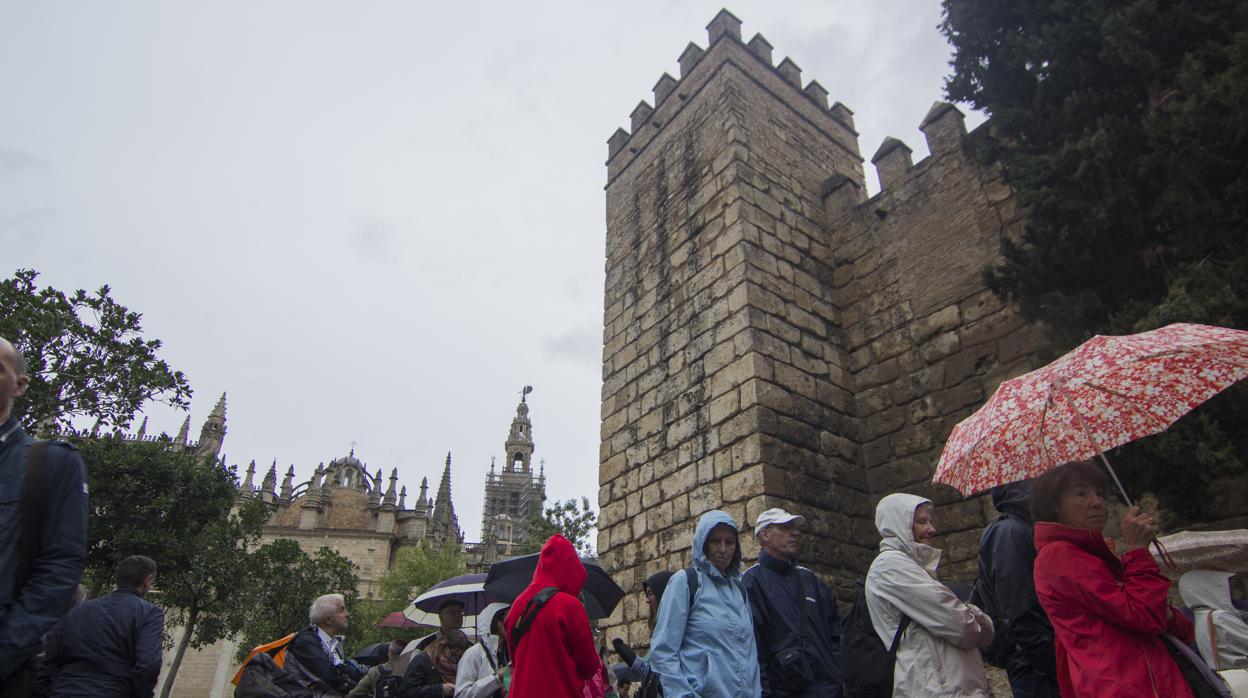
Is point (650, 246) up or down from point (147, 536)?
up

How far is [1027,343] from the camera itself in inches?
224

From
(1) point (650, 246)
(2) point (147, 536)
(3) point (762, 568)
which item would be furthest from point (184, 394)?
(3) point (762, 568)

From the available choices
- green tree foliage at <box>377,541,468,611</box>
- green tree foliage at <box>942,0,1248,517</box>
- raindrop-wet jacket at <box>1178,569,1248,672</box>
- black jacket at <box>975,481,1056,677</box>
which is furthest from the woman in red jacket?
green tree foliage at <box>377,541,468,611</box>

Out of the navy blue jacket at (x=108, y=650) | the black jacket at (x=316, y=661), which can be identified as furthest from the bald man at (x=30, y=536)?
the black jacket at (x=316, y=661)

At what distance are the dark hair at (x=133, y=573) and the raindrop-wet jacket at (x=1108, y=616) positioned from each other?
416 cm

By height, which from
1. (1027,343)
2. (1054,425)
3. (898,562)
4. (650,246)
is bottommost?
(898,562)

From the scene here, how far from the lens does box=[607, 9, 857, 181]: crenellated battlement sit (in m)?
8.09

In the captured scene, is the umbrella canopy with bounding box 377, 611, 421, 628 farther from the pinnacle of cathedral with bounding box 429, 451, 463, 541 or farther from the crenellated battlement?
the pinnacle of cathedral with bounding box 429, 451, 463, 541

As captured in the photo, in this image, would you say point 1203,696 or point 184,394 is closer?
point 1203,696

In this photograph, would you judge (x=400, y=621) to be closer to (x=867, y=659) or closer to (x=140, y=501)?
(x=867, y=659)

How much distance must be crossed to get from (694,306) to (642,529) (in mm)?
2185

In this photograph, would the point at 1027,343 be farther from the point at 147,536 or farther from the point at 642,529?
the point at 147,536

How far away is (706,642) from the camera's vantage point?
333 centimetres

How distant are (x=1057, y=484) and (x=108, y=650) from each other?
425cm
